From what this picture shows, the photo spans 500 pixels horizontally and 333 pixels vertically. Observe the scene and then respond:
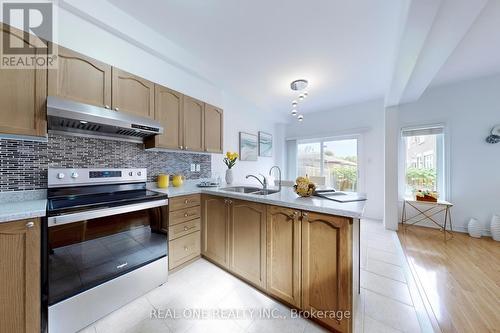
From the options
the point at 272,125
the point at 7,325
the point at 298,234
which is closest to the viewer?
the point at 7,325

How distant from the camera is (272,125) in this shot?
4.92 m

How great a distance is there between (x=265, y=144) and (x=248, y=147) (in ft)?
2.47

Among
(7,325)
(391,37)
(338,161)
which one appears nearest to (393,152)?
(338,161)

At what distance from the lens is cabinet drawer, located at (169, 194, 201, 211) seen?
1823mm

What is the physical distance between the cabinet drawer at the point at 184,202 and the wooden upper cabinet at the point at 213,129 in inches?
29.7

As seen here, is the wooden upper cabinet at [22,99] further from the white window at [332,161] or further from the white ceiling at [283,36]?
the white window at [332,161]

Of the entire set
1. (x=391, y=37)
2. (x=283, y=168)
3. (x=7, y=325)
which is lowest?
(x=7, y=325)

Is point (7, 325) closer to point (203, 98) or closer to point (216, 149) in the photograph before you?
point (216, 149)

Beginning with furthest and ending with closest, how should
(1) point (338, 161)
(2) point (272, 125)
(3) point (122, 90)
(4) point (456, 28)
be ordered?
(2) point (272, 125) < (1) point (338, 161) < (3) point (122, 90) < (4) point (456, 28)

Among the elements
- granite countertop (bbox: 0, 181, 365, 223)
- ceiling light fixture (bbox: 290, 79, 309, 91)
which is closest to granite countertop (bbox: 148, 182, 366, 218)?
granite countertop (bbox: 0, 181, 365, 223)

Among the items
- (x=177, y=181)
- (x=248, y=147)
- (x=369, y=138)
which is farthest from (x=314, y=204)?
(x=369, y=138)

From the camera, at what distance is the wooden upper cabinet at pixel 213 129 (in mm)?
2521

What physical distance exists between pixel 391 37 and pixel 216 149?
249 cm

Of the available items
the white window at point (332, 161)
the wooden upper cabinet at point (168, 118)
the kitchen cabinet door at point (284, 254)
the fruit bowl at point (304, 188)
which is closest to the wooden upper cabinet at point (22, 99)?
the wooden upper cabinet at point (168, 118)
